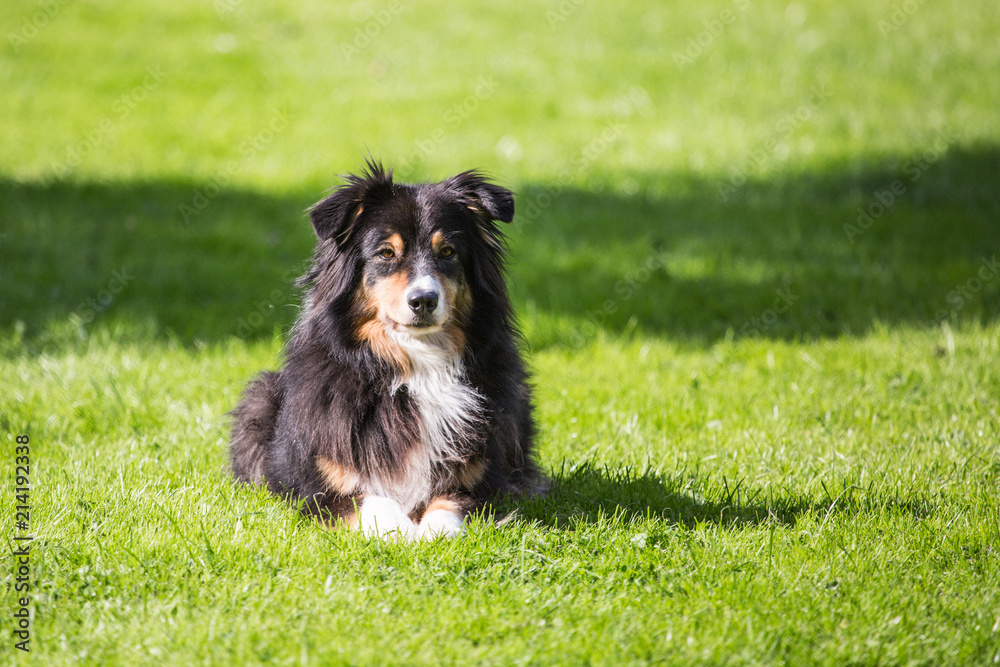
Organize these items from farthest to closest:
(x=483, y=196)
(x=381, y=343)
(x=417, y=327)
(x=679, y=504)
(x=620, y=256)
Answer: (x=620, y=256) < (x=679, y=504) < (x=483, y=196) < (x=381, y=343) < (x=417, y=327)

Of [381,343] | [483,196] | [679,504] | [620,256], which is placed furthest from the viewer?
[620,256]

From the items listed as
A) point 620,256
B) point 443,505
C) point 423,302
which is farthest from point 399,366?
point 620,256

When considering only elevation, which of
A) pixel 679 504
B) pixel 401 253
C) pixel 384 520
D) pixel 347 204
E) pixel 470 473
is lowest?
pixel 679 504

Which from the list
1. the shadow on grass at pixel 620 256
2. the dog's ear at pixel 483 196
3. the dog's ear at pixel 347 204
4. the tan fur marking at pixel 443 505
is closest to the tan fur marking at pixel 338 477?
the tan fur marking at pixel 443 505

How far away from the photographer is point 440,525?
3.79 m

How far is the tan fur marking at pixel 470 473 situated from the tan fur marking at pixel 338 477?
18.3 inches

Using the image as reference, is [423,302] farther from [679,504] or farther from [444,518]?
[679,504]

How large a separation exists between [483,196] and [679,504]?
1.80 m

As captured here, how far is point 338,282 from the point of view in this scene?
154 inches

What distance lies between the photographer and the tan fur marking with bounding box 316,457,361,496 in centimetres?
390

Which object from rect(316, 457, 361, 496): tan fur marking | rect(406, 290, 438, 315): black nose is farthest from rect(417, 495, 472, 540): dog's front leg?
rect(406, 290, 438, 315): black nose

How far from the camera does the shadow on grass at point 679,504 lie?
4.11 metres

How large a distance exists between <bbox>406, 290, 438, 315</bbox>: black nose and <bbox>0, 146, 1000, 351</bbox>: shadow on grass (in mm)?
2994

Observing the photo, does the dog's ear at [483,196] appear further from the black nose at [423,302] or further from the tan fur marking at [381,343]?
the tan fur marking at [381,343]
